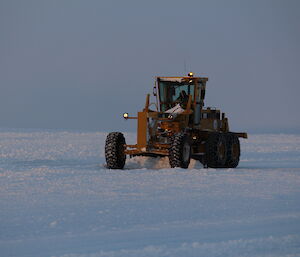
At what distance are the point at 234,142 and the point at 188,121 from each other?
1.97 metres

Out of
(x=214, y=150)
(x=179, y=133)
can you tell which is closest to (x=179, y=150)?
(x=179, y=133)

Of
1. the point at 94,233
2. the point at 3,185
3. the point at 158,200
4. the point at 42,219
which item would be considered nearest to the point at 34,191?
the point at 3,185

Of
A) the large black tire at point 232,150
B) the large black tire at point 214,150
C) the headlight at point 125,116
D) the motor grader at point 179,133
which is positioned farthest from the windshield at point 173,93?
the large black tire at point 232,150

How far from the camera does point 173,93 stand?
20.3m

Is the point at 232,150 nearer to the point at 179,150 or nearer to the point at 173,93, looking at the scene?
the point at 173,93

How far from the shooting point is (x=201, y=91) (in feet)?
67.0

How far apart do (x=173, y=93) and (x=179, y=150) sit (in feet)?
9.44

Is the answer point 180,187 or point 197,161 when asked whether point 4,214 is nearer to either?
point 180,187

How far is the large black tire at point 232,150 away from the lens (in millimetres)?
20547

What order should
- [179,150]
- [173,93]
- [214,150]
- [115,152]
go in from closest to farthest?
1. [179,150]
2. [115,152]
3. [214,150]
4. [173,93]

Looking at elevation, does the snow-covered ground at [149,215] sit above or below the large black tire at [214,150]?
below

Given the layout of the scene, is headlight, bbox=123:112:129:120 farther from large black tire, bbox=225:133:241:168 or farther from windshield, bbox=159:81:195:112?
large black tire, bbox=225:133:241:168

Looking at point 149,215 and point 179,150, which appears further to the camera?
point 179,150

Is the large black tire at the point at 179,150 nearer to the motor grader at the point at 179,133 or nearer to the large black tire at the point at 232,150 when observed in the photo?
the motor grader at the point at 179,133
